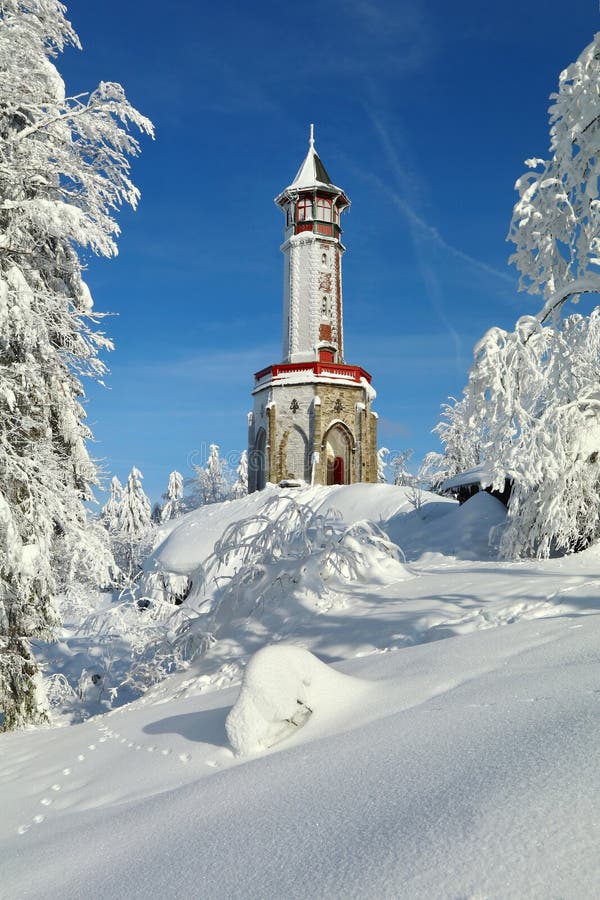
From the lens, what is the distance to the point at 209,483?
163ft

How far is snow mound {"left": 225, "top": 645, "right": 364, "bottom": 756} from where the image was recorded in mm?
3957

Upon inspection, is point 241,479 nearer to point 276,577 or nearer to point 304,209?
point 304,209

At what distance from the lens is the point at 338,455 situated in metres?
33.9

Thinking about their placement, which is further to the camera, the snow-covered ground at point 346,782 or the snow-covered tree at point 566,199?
the snow-covered tree at point 566,199

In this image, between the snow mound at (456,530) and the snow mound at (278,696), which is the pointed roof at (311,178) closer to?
the snow mound at (456,530)

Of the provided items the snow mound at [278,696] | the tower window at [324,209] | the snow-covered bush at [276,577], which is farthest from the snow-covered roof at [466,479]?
the tower window at [324,209]

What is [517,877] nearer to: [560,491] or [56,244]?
[56,244]

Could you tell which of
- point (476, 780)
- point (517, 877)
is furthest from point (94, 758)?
point (517, 877)

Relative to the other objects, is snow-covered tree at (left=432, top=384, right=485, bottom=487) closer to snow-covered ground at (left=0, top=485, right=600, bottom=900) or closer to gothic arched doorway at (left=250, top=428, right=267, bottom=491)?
gothic arched doorway at (left=250, top=428, right=267, bottom=491)

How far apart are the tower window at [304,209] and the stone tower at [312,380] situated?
0.18ft

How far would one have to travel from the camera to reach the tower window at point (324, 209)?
36.8m

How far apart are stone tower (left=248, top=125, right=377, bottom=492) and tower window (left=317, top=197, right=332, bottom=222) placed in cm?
6

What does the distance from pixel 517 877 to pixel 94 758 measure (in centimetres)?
403

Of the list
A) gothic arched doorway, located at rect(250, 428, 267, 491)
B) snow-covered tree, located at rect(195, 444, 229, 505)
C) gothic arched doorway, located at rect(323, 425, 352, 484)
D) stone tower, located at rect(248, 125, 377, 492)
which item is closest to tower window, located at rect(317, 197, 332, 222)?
stone tower, located at rect(248, 125, 377, 492)
